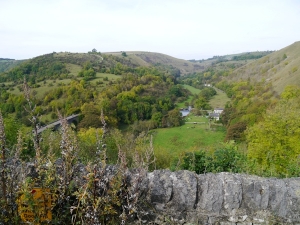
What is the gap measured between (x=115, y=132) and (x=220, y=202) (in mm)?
22233

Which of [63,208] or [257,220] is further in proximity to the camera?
[257,220]

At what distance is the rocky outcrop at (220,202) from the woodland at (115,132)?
79 centimetres

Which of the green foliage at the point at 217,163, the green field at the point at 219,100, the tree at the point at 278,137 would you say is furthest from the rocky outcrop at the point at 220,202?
the green field at the point at 219,100

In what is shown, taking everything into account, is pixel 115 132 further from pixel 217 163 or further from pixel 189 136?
pixel 189 136

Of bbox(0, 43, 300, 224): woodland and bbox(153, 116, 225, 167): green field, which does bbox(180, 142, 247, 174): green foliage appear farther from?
bbox(153, 116, 225, 167): green field

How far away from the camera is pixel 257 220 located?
5141 mm

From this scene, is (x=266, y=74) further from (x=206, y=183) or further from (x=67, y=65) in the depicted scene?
(x=206, y=183)

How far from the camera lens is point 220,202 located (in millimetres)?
5148

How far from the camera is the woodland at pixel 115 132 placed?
3625 millimetres

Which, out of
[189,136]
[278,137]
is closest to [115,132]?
[278,137]

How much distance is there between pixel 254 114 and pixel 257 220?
4314cm

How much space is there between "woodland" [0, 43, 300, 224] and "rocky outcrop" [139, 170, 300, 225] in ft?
2.59

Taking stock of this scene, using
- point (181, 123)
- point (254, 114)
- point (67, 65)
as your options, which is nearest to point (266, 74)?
point (181, 123)

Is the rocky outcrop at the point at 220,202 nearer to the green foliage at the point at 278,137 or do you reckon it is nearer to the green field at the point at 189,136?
the green foliage at the point at 278,137
